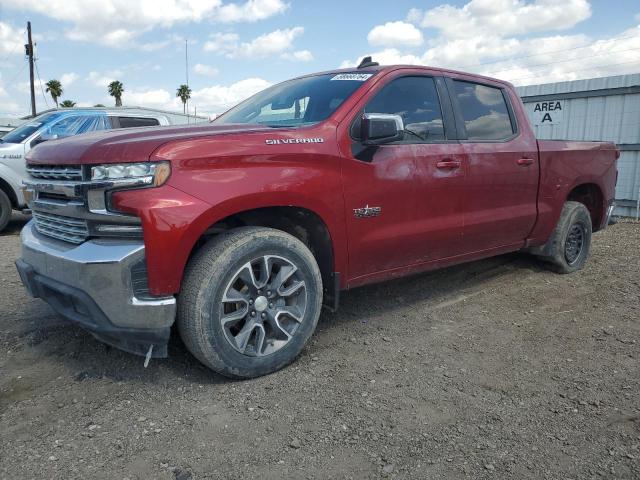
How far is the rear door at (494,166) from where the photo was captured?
414 centimetres

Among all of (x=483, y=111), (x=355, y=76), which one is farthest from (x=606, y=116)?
(x=355, y=76)

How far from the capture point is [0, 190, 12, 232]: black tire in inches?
310

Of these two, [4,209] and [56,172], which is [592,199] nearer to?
[56,172]

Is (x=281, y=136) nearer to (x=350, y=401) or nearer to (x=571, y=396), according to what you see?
(x=350, y=401)

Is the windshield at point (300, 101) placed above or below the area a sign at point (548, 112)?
below

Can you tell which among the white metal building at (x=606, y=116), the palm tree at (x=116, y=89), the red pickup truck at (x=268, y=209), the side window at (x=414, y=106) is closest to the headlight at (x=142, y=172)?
the red pickup truck at (x=268, y=209)

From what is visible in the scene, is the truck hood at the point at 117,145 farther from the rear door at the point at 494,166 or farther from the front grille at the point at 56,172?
the rear door at the point at 494,166

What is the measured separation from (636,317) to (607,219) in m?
1.97

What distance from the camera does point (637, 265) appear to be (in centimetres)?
582

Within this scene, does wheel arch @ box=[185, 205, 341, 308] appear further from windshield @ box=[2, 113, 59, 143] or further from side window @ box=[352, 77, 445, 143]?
windshield @ box=[2, 113, 59, 143]

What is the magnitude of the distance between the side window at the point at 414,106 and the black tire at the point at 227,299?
120cm

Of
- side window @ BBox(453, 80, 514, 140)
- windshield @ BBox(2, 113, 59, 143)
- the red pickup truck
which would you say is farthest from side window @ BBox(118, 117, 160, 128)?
side window @ BBox(453, 80, 514, 140)

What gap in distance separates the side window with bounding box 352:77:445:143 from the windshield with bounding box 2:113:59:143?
6762 millimetres

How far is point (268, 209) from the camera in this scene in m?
3.20
